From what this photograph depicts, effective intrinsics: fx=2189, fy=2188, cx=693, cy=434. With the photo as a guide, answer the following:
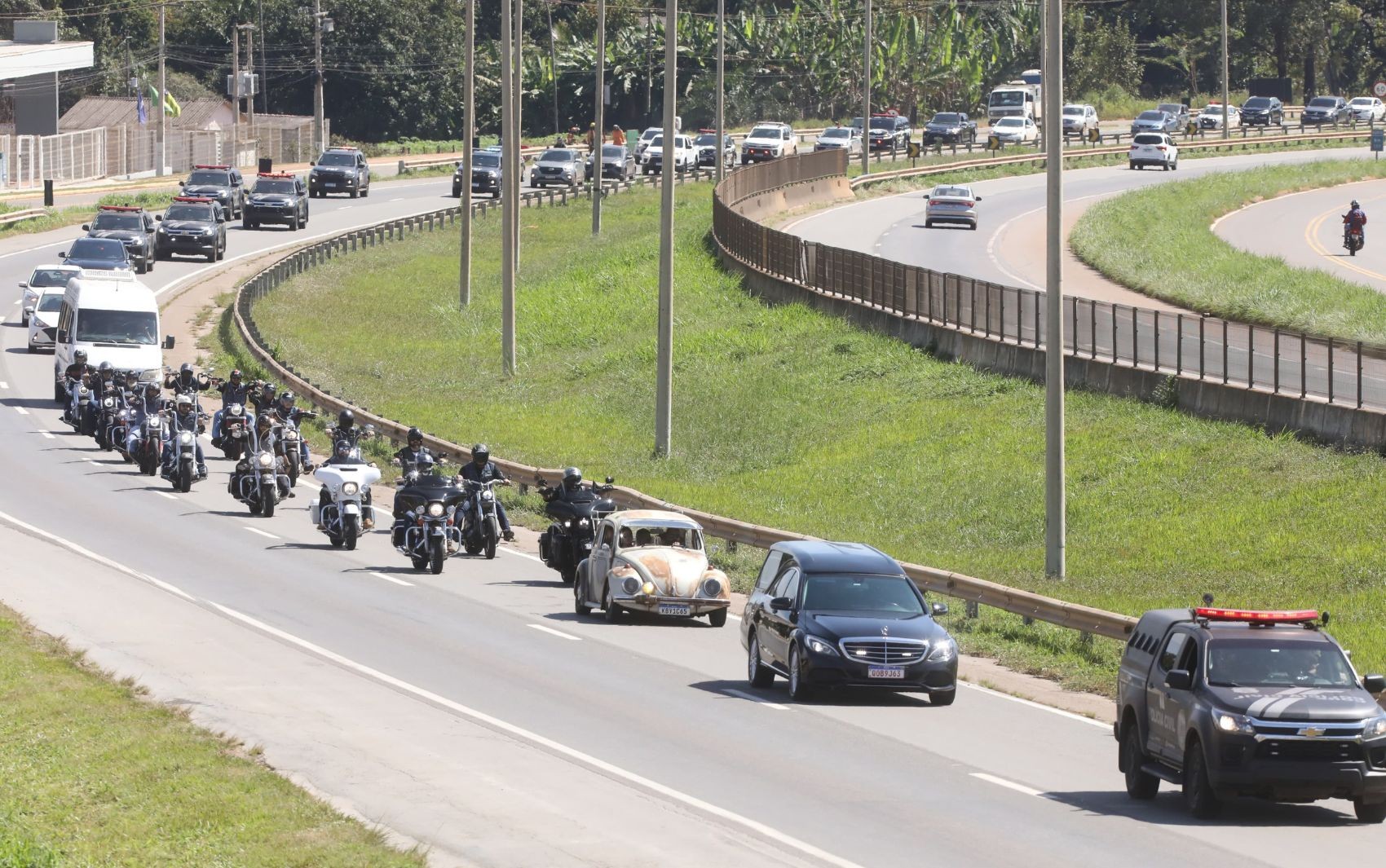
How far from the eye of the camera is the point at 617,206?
3841 inches

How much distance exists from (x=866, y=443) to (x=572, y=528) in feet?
47.3

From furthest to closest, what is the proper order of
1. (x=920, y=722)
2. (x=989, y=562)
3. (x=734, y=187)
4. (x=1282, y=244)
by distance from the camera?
(x=734, y=187) → (x=1282, y=244) → (x=989, y=562) → (x=920, y=722)

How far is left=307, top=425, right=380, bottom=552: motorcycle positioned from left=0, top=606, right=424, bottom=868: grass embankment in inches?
449

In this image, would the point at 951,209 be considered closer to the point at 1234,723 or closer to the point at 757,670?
the point at 757,670

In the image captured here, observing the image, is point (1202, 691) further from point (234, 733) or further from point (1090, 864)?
point (234, 733)

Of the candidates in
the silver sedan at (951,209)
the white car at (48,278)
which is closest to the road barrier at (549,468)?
the white car at (48,278)

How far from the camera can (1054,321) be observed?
29.8 metres

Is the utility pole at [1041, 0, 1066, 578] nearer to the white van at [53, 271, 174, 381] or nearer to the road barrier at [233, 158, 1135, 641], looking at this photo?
the road barrier at [233, 158, 1135, 641]

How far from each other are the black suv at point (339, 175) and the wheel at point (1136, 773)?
278 feet

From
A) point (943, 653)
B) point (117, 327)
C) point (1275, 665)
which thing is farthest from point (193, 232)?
point (1275, 665)

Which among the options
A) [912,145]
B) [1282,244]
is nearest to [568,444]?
[1282,244]

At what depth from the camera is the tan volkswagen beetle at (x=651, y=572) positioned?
2631cm

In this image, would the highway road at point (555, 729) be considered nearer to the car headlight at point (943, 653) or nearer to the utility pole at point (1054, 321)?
the car headlight at point (943, 653)

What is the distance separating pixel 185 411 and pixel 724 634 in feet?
46.9
